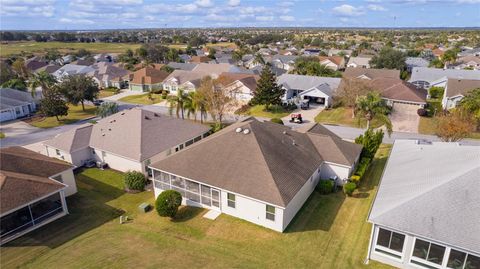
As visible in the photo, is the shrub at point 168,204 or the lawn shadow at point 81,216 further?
the shrub at point 168,204

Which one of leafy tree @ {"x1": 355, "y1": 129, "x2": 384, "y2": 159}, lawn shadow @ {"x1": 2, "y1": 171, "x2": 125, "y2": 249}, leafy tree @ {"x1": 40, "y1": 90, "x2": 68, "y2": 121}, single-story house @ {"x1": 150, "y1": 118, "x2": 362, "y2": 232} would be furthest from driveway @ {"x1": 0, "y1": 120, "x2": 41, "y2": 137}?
leafy tree @ {"x1": 355, "y1": 129, "x2": 384, "y2": 159}

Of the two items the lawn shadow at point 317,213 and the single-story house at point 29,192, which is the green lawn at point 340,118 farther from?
the single-story house at point 29,192

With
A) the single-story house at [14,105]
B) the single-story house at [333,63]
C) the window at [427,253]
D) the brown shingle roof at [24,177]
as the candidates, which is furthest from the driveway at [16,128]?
the single-story house at [333,63]

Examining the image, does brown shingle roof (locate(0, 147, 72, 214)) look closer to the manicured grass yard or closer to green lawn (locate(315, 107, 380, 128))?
the manicured grass yard

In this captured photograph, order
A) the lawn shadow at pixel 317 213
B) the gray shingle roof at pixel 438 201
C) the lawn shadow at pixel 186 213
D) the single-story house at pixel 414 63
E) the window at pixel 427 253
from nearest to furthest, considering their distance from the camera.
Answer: the gray shingle roof at pixel 438 201
the window at pixel 427 253
the lawn shadow at pixel 317 213
the lawn shadow at pixel 186 213
the single-story house at pixel 414 63

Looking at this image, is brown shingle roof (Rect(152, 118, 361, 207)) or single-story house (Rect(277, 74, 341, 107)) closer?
brown shingle roof (Rect(152, 118, 361, 207))

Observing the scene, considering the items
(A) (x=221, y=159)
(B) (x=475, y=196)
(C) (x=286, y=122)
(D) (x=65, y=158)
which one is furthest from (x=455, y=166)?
(D) (x=65, y=158)

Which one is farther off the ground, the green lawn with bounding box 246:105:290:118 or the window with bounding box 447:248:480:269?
the window with bounding box 447:248:480:269
